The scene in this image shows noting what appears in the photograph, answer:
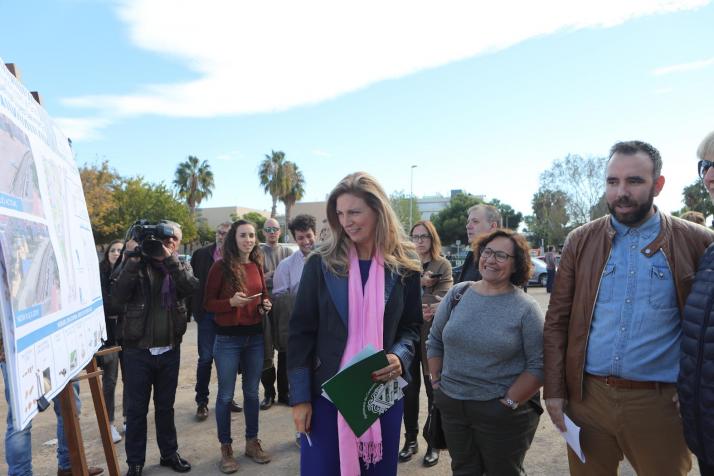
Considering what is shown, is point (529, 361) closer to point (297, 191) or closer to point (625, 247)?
point (625, 247)

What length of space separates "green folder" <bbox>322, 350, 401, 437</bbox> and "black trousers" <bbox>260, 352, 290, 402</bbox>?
3552 millimetres

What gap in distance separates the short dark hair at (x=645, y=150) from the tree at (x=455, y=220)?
→ 4337cm

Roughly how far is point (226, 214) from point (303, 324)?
61.0 metres

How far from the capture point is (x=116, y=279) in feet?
12.1

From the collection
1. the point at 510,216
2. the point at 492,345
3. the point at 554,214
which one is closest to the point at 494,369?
the point at 492,345

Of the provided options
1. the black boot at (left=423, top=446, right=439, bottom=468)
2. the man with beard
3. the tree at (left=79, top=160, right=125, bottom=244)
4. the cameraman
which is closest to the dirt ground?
the black boot at (left=423, top=446, right=439, bottom=468)

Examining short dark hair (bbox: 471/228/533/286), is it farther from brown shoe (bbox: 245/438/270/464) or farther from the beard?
brown shoe (bbox: 245/438/270/464)

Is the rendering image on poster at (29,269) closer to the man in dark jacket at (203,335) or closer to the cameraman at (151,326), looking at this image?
the cameraman at (151,326)

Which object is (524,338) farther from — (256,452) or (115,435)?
(115,435)

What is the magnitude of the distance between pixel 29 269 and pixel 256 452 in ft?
9.65

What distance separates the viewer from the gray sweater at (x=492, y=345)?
2625mm

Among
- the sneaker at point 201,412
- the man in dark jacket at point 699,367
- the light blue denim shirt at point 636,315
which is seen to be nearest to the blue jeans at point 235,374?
the sneaker at point 201,412

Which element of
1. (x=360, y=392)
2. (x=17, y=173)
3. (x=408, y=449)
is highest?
(x=17, y=173)

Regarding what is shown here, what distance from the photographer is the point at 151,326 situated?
371cm
